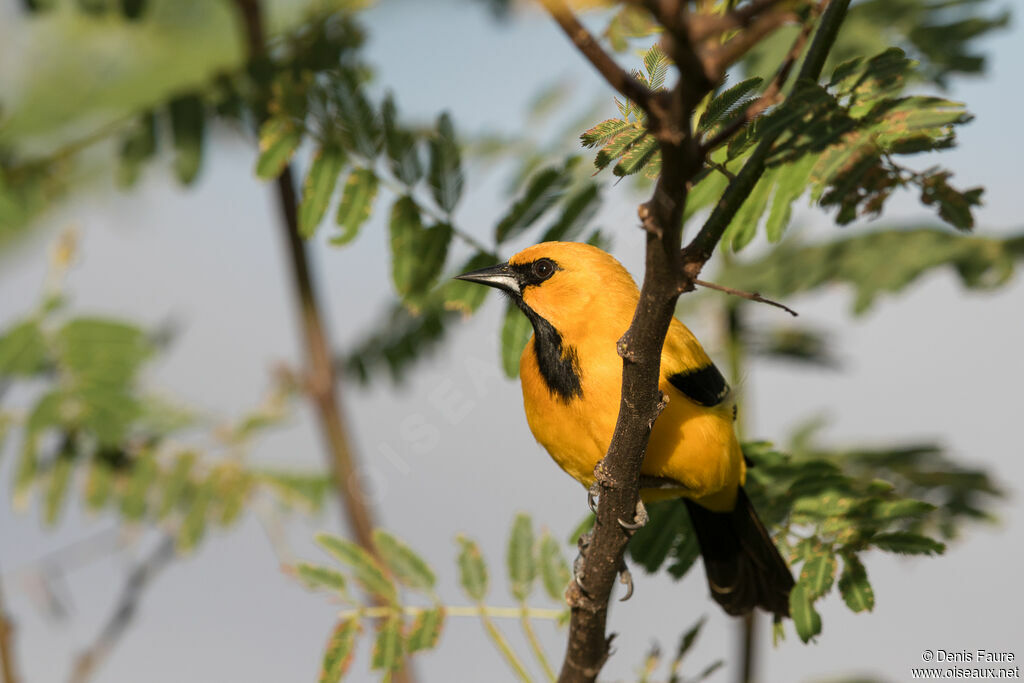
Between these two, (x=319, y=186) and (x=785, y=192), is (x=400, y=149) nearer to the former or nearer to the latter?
(x=319, y=186)

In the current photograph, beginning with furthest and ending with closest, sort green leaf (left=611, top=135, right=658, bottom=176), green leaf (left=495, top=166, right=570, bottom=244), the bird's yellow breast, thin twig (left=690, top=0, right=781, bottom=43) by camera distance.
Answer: green leaf (left=495, top=166, right=570, bottom=244), the bird's yellow breast, green leaf (left=611, top=135, right=658, bottom=176), thin twig (left=690, top=0, right=781, bottom=43)

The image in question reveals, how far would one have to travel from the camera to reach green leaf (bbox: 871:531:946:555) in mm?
2229

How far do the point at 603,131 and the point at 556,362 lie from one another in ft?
3.24

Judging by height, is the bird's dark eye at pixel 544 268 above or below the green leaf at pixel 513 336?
above

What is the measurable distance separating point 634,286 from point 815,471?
761mm

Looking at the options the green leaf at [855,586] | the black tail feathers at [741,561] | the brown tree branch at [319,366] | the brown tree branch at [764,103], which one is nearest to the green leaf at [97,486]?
the brown tree branch at [319,366]

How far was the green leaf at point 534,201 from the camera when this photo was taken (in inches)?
101

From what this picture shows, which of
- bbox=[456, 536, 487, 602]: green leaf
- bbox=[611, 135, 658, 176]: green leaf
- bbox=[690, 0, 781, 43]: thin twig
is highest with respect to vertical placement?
bbox=[611, 135, 658, 176]: green leaf

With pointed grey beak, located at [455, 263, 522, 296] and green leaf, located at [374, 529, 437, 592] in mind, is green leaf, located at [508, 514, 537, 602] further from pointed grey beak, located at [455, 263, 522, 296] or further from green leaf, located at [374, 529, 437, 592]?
pointed grey beak, located at [455, 263, 522, 296]

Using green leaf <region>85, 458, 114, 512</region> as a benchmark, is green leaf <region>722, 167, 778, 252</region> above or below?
above

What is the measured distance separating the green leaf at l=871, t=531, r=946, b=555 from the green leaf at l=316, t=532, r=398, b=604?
4.26 ft

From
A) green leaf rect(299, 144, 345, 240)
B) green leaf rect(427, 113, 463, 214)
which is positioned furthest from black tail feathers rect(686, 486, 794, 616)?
A: green leaf rect(299, 144, 345, 240)

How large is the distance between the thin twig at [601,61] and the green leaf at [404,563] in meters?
1.87

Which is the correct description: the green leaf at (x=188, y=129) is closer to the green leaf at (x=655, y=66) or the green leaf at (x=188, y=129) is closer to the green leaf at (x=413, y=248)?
the green leaf at (x=413, y=248)
